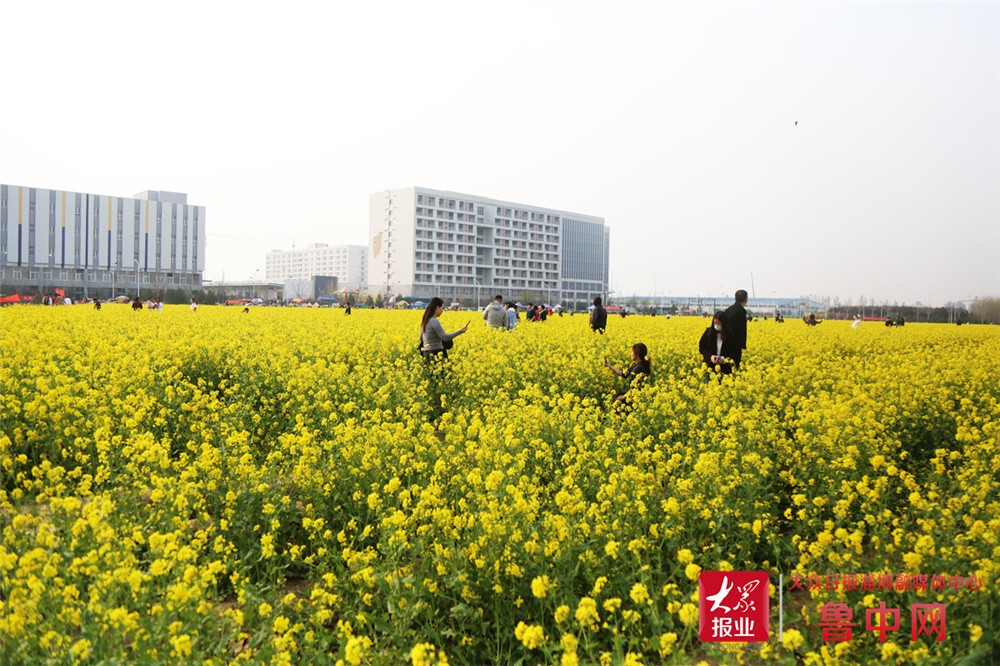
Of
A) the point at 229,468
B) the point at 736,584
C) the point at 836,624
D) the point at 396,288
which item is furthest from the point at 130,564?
the point at 396,288

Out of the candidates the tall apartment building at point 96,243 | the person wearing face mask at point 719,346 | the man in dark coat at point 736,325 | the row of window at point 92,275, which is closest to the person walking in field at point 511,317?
the person wearing face mask at point 719,346

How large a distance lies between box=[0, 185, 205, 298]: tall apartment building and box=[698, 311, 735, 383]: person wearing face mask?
259 ft

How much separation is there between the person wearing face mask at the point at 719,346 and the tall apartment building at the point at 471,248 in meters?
102

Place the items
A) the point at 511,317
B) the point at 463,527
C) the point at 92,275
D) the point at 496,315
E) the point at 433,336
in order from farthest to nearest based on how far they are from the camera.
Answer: the point at 92,275 → the point at 511,317 → the point at 496,315 → the point at 433,336 → the point at 463,527

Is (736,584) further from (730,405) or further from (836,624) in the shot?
(730,405)

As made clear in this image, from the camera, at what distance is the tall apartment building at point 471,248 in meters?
116

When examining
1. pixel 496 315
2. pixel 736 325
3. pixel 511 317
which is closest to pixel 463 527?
pixel 736 325

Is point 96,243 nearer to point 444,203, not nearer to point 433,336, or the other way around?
point 444,203

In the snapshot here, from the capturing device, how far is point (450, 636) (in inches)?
142

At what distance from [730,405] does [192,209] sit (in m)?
90.4

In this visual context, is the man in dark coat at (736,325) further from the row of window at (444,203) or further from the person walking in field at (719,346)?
the row of window at (444,203)

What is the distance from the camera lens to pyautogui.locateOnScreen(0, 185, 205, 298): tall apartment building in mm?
75000

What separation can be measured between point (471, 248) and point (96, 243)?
61.2 metres

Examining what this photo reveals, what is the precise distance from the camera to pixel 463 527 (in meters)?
3.97
